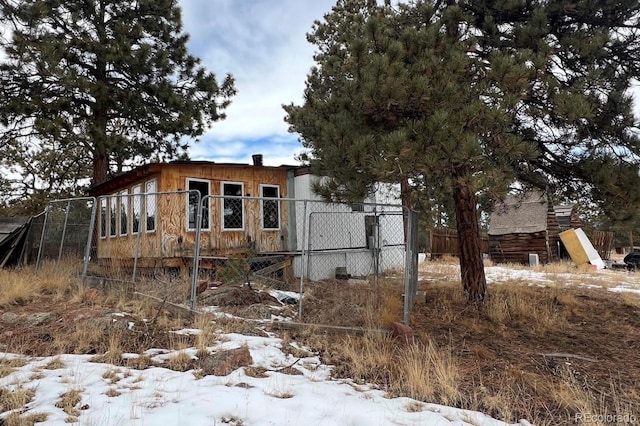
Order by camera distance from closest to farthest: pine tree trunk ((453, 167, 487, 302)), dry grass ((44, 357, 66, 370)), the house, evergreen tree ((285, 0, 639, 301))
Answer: dry grass ((44, 357, 66, 370)), evergreen tree ((285, 0, 639, 301)), pine tree trunk ((453, 167, 487, 302)), the house

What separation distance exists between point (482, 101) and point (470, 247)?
10.9ft

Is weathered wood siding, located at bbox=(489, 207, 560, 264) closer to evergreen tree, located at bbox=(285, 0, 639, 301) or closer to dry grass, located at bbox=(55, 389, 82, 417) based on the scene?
evergreen tree, located at bbox=(285, 0, 639, 301)

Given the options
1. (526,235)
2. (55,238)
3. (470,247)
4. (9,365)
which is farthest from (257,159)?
(526,235)

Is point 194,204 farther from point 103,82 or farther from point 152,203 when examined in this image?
point 103,82

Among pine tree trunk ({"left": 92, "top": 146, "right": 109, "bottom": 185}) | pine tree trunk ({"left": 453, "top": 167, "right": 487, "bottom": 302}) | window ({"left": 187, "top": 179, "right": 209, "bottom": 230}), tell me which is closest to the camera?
pine tree trunk ({"left": 453, "top": 167, "right": 487, "bottom": 302})

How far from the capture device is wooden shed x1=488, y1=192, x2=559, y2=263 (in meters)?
19.6

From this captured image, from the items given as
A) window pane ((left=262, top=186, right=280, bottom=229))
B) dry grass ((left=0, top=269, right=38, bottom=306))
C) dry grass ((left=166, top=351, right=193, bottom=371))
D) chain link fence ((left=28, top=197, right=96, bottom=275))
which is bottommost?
dry grass ((left=166, top=351, right=193, bottom=371))

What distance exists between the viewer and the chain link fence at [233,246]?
8.06m

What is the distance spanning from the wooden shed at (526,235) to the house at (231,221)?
10002mm

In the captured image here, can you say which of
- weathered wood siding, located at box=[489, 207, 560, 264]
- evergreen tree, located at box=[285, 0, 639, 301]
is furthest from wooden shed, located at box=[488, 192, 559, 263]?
evergreen tree, located at box=[285, 0, 639, 301]

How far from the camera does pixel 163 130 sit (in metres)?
13.8

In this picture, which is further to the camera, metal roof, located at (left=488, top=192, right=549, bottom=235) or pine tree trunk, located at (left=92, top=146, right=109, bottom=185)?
metal roof, located at (left=488, top=192, right=549, bottom=235)

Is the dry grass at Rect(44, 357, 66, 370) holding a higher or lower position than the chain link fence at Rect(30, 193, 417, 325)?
lower

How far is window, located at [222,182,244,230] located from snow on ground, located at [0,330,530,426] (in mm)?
8033
